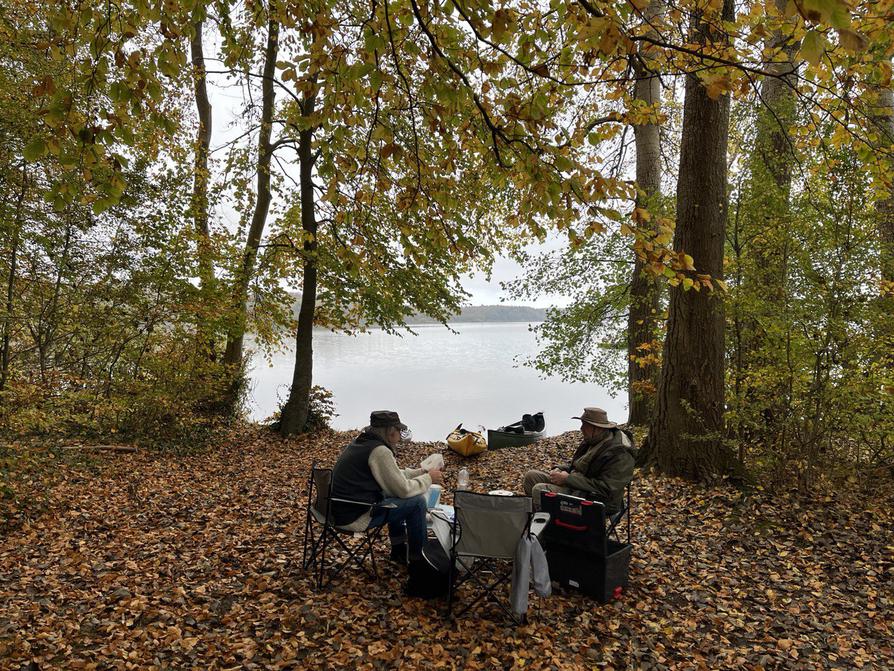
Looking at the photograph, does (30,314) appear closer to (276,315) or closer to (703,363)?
(276,315)

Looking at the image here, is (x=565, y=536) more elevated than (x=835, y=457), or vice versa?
(x=835, y=457)

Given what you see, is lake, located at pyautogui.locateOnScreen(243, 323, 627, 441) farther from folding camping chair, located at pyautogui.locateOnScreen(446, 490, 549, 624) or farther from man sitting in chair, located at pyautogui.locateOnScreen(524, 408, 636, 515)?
folding camping chair, located at pyautogui.locateOnScreen(446, 490, 549, 624)

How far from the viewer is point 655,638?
3.20 m

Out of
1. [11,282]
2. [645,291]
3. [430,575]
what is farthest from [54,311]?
[645,291]

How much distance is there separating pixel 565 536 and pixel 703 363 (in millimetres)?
3009

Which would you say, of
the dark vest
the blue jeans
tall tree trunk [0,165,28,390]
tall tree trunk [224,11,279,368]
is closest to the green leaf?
the dark vest

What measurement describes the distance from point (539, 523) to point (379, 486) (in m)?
1.20

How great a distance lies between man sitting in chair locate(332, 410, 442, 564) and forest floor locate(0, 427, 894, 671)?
46cm

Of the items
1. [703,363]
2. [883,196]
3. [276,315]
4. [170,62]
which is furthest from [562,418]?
[170,62]

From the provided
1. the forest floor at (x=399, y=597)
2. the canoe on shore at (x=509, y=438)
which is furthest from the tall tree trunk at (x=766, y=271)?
the canoe on shore at (x=509, y=438)

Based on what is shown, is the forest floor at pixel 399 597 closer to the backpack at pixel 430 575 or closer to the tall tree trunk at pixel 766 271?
the backpack at pixel 430 575

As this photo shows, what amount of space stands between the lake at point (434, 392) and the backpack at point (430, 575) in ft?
22.7

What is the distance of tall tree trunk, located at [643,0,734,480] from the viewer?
5.56 m

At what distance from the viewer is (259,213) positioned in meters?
10.3
